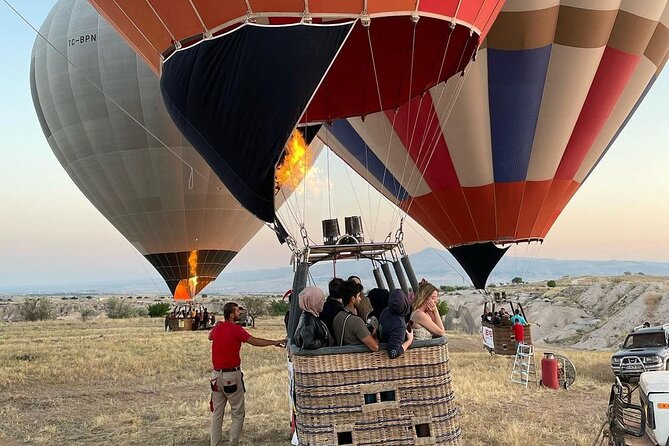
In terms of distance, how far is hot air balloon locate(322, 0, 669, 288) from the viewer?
1085 cm

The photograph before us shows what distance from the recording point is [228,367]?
568 centimetres

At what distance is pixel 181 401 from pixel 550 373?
590 cm

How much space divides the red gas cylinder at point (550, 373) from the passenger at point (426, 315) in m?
5.86

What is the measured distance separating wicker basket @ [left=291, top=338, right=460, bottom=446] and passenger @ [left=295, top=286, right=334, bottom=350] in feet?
0.42

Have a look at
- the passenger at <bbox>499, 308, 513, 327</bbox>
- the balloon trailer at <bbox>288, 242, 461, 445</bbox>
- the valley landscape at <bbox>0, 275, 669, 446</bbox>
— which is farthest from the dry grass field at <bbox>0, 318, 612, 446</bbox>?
the balloon trailer at <bbox>288, 242, 461, 445</bbox>

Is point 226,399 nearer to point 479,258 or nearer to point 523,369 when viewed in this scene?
point 523,369

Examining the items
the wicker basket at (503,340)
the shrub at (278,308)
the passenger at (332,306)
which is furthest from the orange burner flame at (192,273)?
the shrub at (278,308)

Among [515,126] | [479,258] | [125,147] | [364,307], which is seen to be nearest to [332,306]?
[364,307]

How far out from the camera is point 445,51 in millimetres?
7070

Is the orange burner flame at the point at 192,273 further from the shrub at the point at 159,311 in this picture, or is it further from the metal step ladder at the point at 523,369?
the shrub at the point at 159,311

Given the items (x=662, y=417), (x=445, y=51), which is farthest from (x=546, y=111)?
(x=662, y=417)

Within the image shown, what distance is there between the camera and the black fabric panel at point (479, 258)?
14148 millimetres

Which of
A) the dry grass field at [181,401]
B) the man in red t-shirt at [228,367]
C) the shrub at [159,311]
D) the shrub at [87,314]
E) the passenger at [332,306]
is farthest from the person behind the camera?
the shrub at [87,314]

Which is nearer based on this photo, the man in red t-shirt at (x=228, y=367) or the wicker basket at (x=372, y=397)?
the wicker basket at (x=372, y=397)
